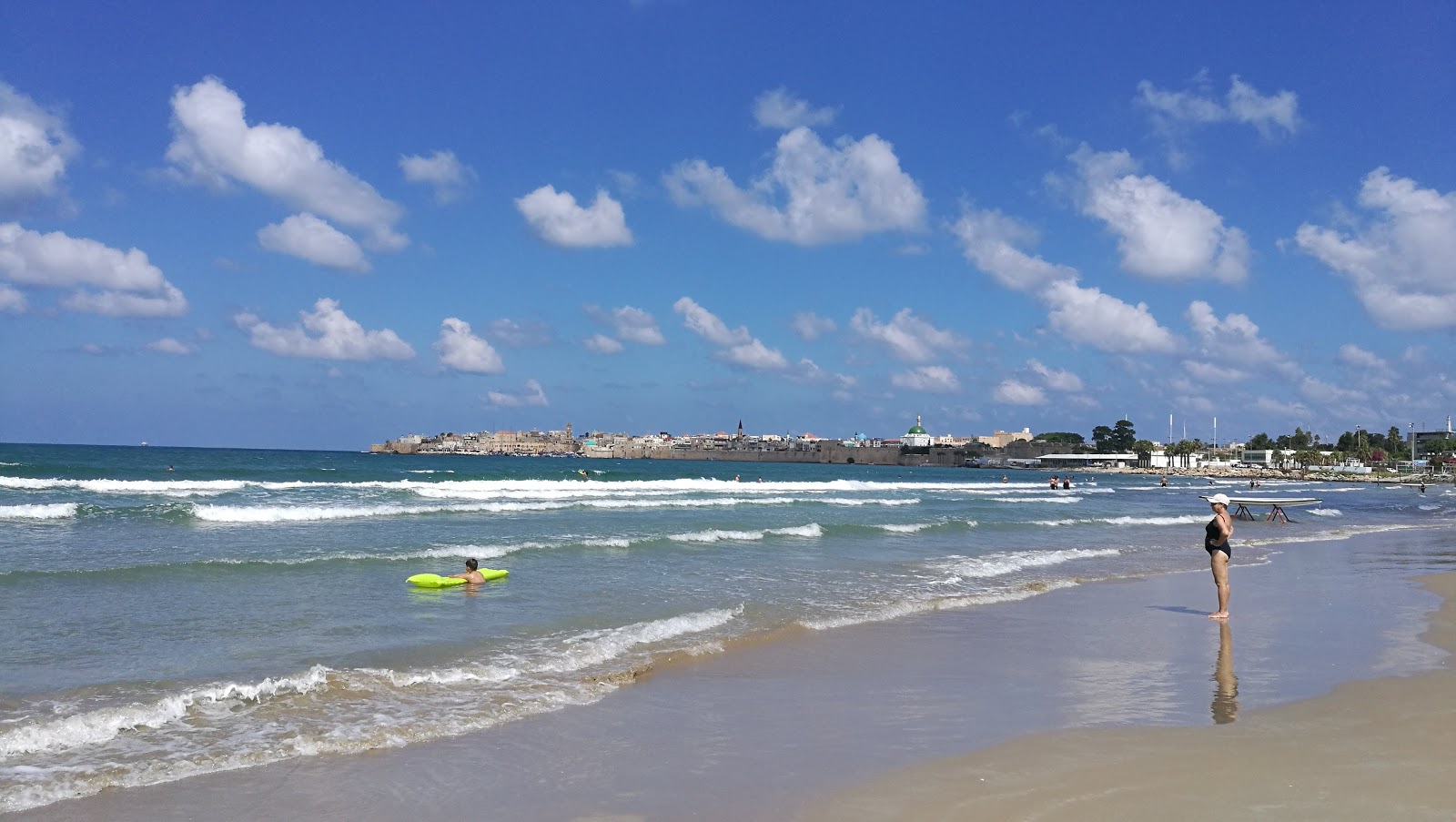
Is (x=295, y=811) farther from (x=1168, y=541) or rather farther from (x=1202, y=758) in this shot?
(x=1168, y=541)

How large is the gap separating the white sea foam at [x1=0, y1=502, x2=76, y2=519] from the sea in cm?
19

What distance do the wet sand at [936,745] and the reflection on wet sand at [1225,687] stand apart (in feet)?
0.13

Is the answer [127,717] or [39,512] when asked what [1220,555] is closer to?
[127,717]

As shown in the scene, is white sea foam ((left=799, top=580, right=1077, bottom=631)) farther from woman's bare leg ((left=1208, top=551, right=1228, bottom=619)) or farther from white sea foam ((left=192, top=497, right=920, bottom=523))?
white sea foam ((left=192, top=497, right=920, bottom=523))

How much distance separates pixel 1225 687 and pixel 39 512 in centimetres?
3029

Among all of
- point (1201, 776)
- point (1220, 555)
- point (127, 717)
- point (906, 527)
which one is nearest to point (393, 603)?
point (127, 717)

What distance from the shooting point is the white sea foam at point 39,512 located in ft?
84.2

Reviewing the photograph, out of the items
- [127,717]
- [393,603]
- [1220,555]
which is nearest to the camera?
[127,717]

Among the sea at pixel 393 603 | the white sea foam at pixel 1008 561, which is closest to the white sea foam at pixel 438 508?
the sea at pixel 393 603

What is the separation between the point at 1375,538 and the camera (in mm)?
28391

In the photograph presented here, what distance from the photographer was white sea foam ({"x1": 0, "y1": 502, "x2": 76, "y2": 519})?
25.7 m

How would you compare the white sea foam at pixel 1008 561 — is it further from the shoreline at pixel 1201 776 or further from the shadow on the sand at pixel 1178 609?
the shoreline at pixel 1201 776

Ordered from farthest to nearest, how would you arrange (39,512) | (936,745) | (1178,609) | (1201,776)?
(39,512), (1178,609), (936,745), (1201,776)

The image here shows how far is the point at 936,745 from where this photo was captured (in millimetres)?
6449
